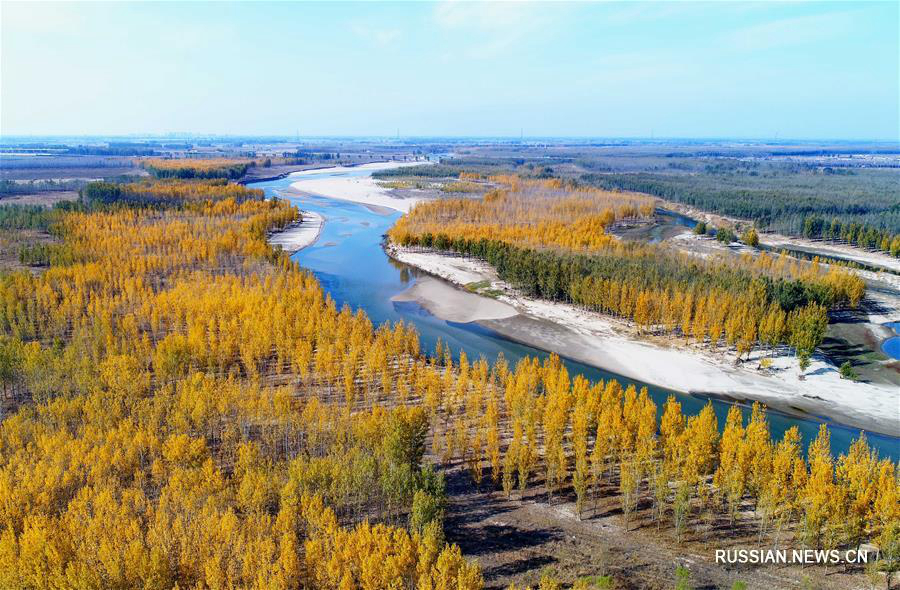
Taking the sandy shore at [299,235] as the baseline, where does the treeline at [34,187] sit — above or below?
above

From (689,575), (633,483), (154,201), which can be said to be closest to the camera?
(689,575)

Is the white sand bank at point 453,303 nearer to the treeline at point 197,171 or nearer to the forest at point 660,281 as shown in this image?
the forest at point 660,281

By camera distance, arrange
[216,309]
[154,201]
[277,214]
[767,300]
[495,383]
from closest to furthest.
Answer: [495,383]
[216,309]
[767,300]
[277,214]
[154,201]

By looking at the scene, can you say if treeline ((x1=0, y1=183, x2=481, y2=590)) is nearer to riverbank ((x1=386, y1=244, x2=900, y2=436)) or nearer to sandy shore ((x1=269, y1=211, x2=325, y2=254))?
riverbank ((x1=386, y1=244, x2=900, y2=436))

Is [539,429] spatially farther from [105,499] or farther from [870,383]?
[870,383]

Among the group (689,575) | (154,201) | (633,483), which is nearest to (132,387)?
(633,483)

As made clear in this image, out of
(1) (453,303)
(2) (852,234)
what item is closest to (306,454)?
(1) (453,303)

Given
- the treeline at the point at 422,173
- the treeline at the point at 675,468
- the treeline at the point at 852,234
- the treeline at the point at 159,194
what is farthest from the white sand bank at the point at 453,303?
the treeline at the point at 422,173
